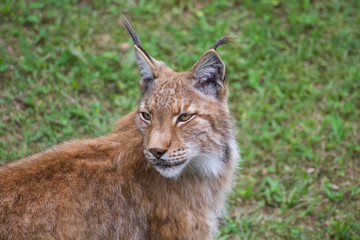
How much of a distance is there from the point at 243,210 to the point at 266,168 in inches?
31.8

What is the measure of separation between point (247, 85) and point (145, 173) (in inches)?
145

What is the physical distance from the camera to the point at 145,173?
4125 mm

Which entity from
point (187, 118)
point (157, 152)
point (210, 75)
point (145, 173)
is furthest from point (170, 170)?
point (210, 75)

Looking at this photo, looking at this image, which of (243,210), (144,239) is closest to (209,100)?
(144,239)

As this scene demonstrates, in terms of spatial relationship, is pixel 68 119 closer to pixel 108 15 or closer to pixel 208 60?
pixel 108 15

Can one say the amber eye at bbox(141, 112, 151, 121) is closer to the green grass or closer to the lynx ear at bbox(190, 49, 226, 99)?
the lynx ear at bbox(190, 49, 226, 99)

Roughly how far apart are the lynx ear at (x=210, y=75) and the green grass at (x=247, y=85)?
6.76ft

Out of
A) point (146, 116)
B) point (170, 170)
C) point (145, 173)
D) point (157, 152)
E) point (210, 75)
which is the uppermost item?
point (210, 75)

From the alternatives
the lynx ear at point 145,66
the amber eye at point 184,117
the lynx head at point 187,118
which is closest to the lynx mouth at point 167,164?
the lynx head at point 187,118

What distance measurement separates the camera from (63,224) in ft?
11.9

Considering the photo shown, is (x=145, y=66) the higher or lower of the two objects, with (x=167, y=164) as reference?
higher

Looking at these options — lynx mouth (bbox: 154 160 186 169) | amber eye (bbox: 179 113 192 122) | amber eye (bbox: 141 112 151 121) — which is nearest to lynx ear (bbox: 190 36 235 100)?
amber eye (bbox: 179 113 192 122)

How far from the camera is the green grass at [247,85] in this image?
5.84m

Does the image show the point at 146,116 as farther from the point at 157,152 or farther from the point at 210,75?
the point at 210,75
